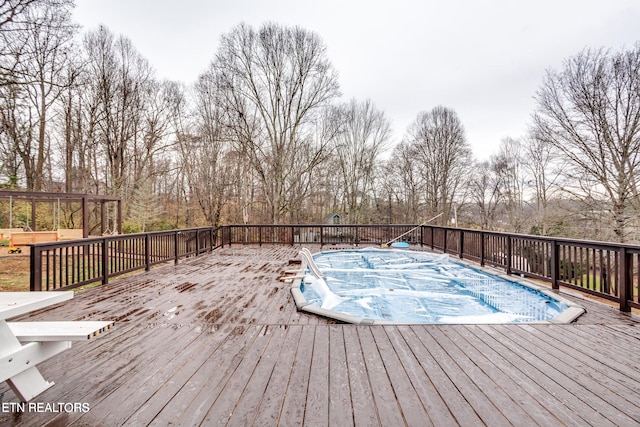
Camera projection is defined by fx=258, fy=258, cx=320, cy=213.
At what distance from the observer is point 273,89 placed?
11.9m

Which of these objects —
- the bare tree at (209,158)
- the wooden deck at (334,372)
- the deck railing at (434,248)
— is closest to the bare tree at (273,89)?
the bare tree at (209,158)

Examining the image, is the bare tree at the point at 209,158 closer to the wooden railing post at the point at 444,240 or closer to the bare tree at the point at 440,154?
the wooden railing post at the point at 444,240

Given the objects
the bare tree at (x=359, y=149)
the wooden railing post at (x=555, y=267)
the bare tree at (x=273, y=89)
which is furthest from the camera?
the bare tree at (x=359, y=149)

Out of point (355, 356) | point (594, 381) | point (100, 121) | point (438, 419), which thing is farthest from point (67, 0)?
point (594, 381)

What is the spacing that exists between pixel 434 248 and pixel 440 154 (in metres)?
10.4

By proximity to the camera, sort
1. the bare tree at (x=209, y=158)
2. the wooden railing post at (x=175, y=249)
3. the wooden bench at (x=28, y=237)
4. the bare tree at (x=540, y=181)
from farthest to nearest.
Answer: the bare tree at (x=209, y=158) → the bare tree at (x=540, y=181) → the wooden bench at (x=28, y=237) → the wooden railing post at (x=175, y=249)

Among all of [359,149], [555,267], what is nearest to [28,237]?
[555,267]

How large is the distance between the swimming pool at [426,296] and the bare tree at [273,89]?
23.3 ft

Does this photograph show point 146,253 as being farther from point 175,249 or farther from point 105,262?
point 105,262

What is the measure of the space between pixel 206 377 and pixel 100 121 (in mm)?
14363

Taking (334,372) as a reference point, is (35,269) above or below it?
above

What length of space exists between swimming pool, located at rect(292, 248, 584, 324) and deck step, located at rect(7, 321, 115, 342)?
198 centimetres

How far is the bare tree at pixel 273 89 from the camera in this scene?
444 inches

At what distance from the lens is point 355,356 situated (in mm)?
1993
